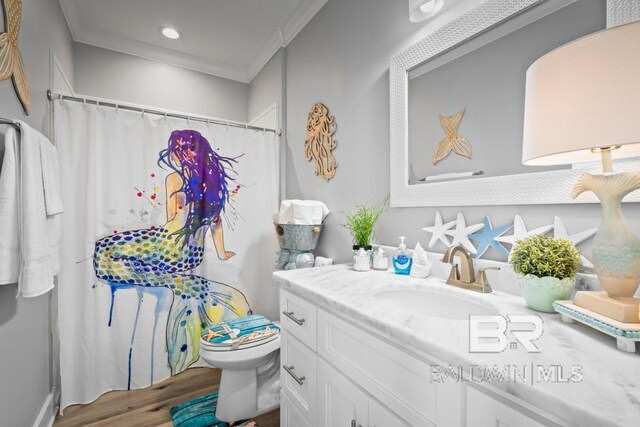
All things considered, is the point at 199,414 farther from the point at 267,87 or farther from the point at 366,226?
the point at 267,87

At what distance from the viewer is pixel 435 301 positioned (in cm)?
106

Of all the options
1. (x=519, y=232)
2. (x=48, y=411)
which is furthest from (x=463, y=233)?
(x=48, y=411)

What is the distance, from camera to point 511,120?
38.5 inches

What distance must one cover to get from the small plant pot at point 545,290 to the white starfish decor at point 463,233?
31 centimetres

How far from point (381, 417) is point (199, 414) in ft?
4.48

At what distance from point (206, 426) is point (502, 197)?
181cm

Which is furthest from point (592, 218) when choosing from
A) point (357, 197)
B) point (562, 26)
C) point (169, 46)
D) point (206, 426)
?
point (169, 46)

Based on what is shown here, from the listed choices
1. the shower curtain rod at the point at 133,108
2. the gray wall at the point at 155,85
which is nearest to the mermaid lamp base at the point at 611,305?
the shower curtain rod at the point at 133,108

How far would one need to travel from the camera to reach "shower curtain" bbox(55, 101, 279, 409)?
5.75ft

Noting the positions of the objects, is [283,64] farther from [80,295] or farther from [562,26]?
[80,295]

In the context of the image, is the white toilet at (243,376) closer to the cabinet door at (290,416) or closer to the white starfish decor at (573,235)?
the cabinet door at (290,416)

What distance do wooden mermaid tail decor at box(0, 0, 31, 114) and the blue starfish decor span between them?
1804 millimetres

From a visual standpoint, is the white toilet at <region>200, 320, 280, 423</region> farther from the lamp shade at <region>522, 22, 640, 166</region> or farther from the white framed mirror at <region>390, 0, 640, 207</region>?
the lamp shade at <region>522, 22, 640, 166</region>

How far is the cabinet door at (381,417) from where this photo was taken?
2.35 feet
